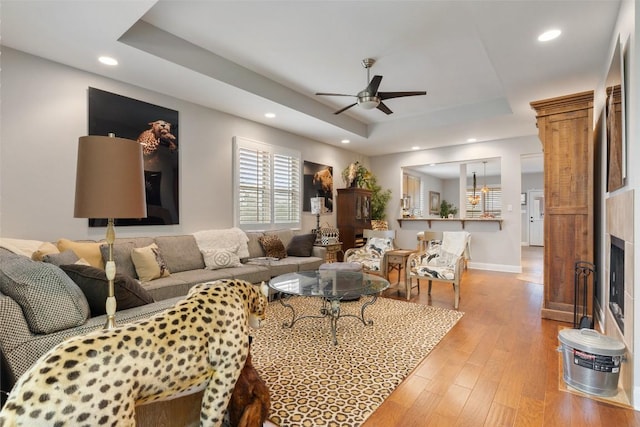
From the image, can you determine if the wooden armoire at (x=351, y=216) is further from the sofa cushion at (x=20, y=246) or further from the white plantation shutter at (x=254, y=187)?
the sofa cushion at (x=20, y=246)

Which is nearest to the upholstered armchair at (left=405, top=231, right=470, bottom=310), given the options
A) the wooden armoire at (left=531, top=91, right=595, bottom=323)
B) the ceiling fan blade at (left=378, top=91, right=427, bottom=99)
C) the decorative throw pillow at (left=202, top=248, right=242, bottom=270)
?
the wooden armoire at (left=531, top=91, right=595, bottom=323)

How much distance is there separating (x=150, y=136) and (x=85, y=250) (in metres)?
1.51

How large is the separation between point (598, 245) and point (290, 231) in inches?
158

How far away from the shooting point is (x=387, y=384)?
2154 millimetres

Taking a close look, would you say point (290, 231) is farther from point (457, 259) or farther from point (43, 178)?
point (43, 178)

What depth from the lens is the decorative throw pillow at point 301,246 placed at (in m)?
4.97

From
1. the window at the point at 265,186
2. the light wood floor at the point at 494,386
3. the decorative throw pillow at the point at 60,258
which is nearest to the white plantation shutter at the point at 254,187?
the window at the point at 265,186

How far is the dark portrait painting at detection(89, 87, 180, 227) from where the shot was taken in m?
3.35

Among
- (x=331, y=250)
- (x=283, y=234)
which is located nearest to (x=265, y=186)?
(x=283, y=234)

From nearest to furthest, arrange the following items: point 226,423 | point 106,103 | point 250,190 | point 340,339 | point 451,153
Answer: point 226,423
point 340,339
point 106,103
point 250,190
point 451,153

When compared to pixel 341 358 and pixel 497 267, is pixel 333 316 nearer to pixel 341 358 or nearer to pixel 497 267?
pixel 341 358

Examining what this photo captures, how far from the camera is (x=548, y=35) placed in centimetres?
262

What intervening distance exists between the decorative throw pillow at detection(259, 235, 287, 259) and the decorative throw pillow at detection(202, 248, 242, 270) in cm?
67

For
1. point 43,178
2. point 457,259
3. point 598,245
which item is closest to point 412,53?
point 457,259
